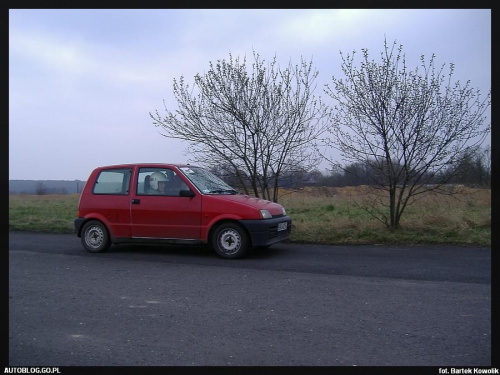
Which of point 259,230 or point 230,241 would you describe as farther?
point 230,241

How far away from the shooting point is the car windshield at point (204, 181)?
9.79m

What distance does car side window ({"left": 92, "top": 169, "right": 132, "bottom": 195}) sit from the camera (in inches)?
400

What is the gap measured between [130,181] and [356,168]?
5566 millimetres

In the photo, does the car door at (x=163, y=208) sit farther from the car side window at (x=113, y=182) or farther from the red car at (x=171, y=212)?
the car side window at (x=113, y=182)

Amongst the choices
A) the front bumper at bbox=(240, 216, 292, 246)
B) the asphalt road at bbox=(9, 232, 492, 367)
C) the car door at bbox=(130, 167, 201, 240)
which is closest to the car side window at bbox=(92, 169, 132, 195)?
the car door at bbox=(130, 167, 201, 240)

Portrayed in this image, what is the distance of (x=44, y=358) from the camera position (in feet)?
14.5

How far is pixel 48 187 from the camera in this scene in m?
17.0

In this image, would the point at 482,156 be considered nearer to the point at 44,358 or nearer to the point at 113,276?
the point at 113,276

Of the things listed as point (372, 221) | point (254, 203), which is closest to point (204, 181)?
point (254, 203)

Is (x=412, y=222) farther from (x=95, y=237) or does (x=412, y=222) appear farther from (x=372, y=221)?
(x=95, y=237)

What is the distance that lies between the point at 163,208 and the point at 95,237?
5.85 feet

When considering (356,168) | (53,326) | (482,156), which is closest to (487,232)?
(482,156)

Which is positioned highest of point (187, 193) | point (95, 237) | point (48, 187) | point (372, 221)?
point (48, 187)

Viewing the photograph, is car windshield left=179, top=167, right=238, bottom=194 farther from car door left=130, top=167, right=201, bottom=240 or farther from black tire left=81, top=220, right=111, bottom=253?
black tire left=81, top=220, right=111, bottom=253
